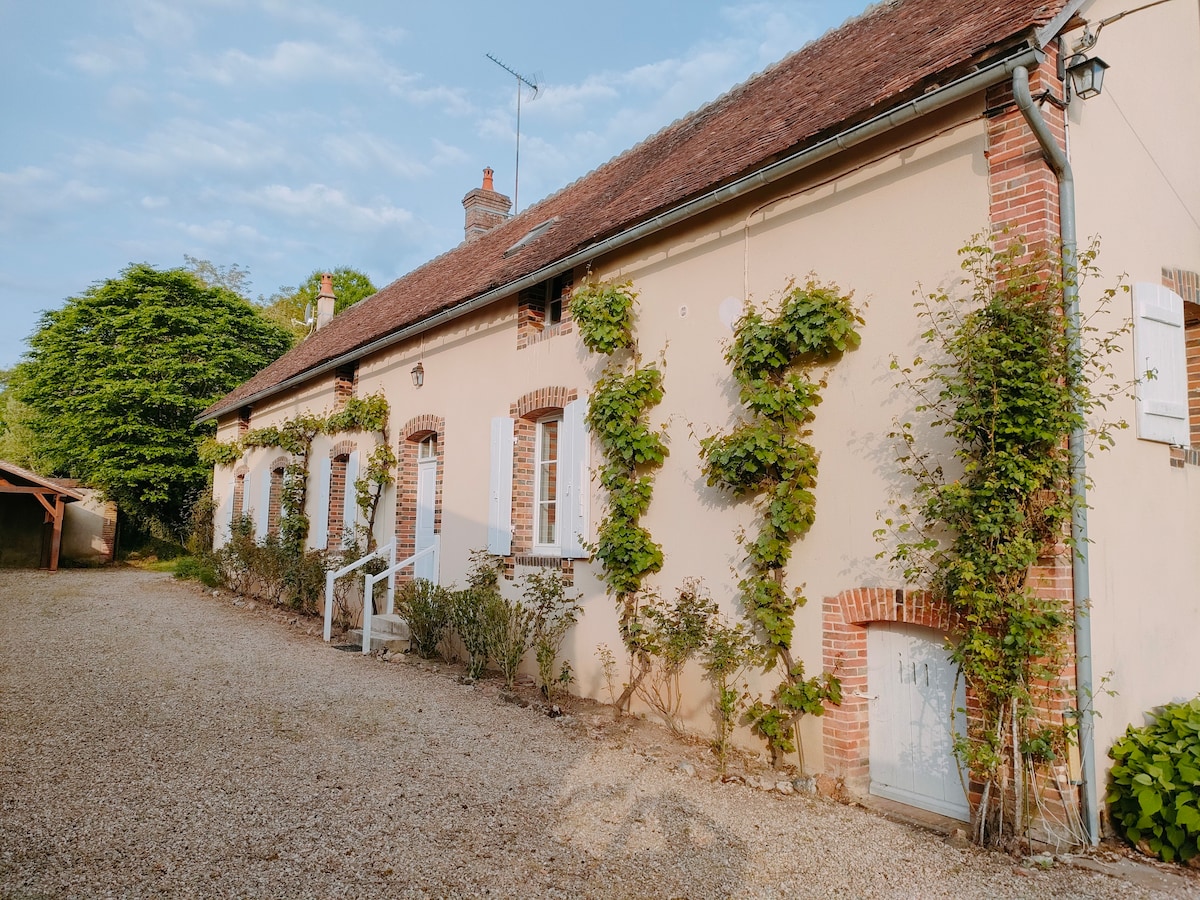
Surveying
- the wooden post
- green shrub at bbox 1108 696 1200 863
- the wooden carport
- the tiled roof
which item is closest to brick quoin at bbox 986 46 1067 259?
the tiled roof

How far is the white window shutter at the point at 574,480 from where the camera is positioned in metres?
7.16

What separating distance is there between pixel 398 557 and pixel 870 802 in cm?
669

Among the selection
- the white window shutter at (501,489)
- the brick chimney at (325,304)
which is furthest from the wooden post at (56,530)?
the white window shutter at (501,489)

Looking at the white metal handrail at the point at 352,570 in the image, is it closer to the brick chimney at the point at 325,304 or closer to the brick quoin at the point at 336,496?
the brick quoin at the point at 336,496

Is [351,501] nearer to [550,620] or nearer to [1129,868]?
[550,620]

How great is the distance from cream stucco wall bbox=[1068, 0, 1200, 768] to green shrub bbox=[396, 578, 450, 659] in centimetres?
595

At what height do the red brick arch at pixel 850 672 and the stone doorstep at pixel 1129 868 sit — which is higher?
the red brick arch at pixel 850 672

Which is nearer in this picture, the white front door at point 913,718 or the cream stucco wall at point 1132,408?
the cream stucco wall at point 1132,408

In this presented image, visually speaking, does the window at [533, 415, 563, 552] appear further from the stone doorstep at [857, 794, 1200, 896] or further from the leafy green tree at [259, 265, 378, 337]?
the leafy green tree at [259, 265, 378, 337]

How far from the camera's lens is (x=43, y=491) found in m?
17.9

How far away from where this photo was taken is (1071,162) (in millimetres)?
4512

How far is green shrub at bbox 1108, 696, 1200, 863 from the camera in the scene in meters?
3.88

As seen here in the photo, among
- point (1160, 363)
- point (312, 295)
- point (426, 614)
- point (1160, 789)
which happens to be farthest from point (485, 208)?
point (312, 295)

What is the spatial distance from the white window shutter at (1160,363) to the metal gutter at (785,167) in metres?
1.63
